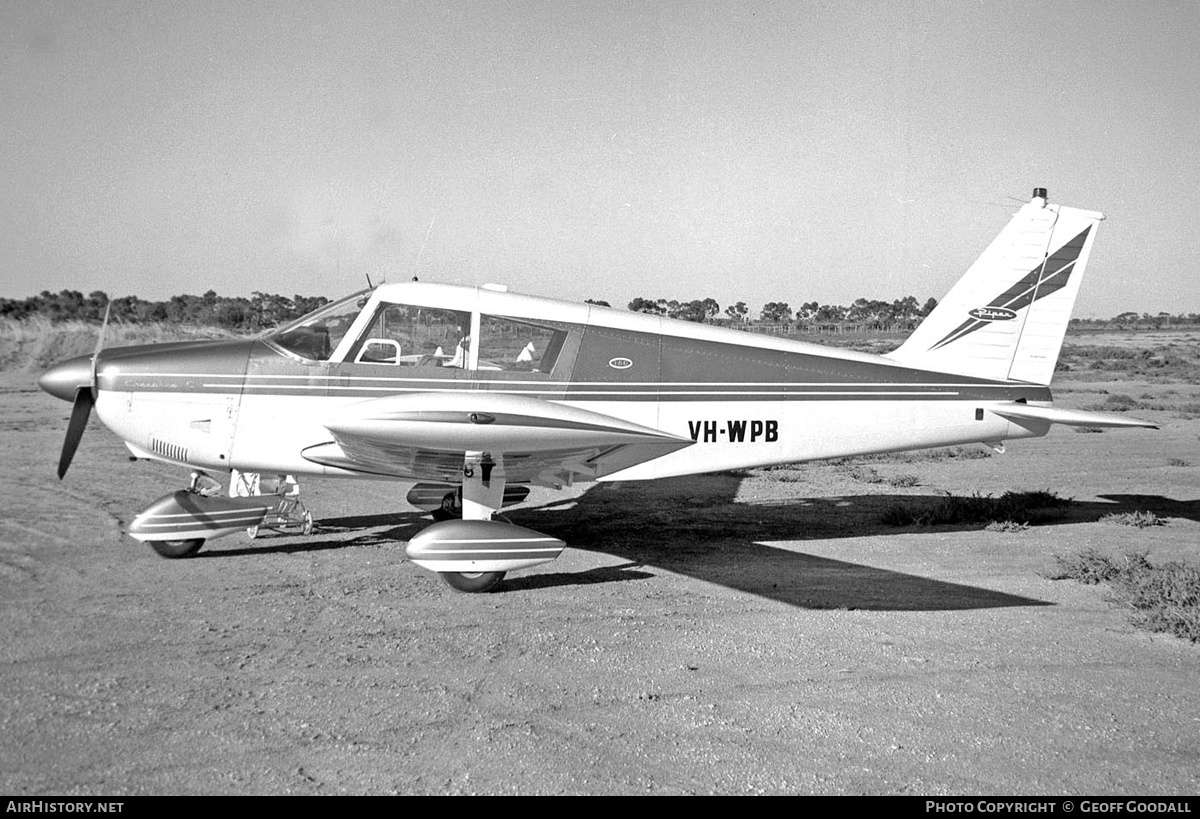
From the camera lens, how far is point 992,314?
27.9ft

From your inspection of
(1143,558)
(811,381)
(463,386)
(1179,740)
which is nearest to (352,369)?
(463,386)

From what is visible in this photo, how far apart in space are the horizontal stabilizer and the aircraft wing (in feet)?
11.1

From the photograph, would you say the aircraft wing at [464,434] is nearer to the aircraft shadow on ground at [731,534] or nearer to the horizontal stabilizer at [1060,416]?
the aircraft shadow on ground at [731,534]

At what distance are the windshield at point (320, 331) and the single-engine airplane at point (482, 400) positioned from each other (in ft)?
0.04

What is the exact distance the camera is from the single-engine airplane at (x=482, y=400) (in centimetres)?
677

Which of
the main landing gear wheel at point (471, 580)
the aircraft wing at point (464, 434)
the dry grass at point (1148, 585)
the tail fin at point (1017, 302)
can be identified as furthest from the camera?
the tail fin at point (1017, 302)

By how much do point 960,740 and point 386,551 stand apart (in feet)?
16.9

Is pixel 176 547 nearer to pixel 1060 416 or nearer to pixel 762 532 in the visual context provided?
pixel 762 532

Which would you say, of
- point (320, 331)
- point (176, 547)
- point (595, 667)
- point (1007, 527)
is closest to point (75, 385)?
point (176, 547)

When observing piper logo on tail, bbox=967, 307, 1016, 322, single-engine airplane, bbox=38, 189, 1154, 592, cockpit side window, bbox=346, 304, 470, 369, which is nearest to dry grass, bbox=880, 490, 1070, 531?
single-engine airplane, bbox=38, 189, 1154, 592

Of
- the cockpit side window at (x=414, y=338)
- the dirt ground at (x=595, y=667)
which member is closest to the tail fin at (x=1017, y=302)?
the dirt ground at (x=595, y=667)

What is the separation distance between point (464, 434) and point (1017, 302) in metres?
5.76

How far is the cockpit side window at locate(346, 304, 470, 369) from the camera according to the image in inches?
281
